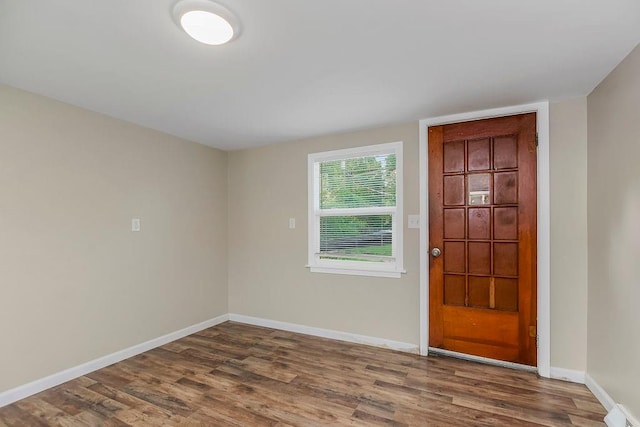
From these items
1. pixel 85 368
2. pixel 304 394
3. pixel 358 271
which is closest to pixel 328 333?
pixel 358 271

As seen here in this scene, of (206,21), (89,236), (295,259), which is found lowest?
(295,259)

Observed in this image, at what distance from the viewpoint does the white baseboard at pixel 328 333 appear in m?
3.08

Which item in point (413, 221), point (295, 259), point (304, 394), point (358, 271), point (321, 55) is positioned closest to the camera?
point (321, 55)

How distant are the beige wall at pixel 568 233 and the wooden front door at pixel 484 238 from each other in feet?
0.47

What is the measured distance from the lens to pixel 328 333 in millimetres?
3459

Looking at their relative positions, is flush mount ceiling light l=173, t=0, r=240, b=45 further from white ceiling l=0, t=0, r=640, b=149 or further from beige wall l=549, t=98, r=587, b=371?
beige wall l=549, t=98, r=587, b=371

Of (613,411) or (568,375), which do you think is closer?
(613,411)

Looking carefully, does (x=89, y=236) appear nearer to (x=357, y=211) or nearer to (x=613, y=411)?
(x=357, y=211)

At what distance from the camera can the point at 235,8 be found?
144cm

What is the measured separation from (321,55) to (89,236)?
246 centimetres

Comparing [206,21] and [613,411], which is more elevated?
[206,21]

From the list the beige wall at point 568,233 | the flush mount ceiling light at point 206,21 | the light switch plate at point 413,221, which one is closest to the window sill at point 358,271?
the light switch plate at point 413,221

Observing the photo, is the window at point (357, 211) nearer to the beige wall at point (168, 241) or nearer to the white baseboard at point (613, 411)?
the beige wall at point (168, 241)

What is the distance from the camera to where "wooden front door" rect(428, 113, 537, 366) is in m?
2.60
